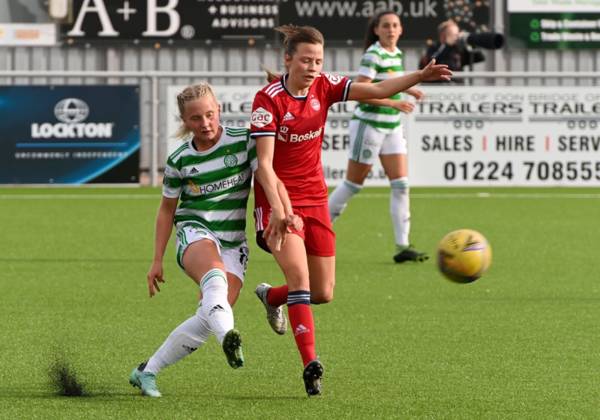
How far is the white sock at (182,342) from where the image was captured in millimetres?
6359

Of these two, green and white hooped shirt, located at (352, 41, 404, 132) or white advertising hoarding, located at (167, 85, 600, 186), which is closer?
green and white hooped shirt, located at (352, 41, 404, 132)

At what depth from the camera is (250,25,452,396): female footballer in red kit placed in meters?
6.52

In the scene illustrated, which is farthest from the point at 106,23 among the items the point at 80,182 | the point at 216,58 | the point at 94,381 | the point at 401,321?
the point at 94,381

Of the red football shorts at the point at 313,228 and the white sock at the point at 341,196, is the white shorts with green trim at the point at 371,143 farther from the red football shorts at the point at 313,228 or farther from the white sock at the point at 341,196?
the red football shorts at the point at 313,228

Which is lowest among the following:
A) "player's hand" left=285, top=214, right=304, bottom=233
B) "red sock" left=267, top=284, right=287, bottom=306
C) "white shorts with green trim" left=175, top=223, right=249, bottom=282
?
"red sock" left=267, top=284, right=287, bottom=306

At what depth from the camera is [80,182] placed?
21547 mm

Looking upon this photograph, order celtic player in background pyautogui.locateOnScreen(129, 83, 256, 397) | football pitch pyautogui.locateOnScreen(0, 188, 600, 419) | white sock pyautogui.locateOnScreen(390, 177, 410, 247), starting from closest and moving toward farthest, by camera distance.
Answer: football pitch pyautogui.locateOnScreen(0, 188, 600, 419) → celtic player in background pyautogui.locateOnScreen(129, 83, 256, 397) → white sock pyautogui.locateOnScreen(390, 177, 410, 247)

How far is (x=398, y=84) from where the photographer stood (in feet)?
22.4

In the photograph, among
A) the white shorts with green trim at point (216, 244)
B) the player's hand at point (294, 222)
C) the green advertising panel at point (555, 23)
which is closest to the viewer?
the player's hand at point (294, 222)

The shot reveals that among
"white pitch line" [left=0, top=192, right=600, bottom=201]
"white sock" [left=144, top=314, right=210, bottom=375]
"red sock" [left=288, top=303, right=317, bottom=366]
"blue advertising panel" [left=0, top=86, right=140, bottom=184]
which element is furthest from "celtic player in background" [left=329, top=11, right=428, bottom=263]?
"blue advertising panel" [left=0, top=86, right=140, bottom=184]

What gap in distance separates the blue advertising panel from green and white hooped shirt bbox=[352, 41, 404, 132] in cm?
965

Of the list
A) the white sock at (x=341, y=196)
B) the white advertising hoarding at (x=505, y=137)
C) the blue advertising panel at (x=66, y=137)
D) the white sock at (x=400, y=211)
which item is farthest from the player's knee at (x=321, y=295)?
the blue advertising panel at (x=66, y=137)

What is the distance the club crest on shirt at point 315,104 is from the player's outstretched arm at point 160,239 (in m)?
0.78

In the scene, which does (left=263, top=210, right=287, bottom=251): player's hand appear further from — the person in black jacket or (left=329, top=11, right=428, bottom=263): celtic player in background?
the person in black jacket
